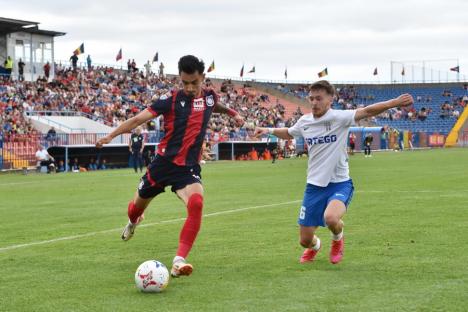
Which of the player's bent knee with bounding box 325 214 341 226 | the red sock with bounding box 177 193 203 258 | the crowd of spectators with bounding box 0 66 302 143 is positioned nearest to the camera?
the red sock with bounding box 177 193 203 258

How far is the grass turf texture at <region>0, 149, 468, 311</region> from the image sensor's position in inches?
245

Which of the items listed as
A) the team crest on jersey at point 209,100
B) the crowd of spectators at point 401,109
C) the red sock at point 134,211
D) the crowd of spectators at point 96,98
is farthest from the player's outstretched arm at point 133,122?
the crowd of spectators at point 401,109

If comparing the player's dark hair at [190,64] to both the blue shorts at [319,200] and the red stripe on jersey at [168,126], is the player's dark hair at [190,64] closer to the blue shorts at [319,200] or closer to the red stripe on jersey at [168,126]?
the red stripe on jersey at [168,126]

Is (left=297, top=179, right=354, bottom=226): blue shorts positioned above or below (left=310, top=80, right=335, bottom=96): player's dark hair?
below

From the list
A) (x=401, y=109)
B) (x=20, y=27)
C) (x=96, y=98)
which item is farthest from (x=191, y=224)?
(x=401, y=109)

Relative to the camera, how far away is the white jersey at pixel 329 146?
8.22 meters

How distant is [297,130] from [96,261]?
2.69 metres

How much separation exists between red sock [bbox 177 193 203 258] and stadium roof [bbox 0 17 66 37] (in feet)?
144

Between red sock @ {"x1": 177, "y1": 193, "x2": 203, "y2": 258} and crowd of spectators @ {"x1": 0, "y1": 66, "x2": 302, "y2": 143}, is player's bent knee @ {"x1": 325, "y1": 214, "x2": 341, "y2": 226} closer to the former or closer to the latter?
red sock @ {"x1": 177, "y1": 193, "x2": 203, "y2": 258}

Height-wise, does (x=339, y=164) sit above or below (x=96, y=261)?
above

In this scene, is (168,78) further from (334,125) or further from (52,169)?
(334,125)

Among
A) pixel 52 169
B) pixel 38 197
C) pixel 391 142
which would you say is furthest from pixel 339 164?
pixel 391 142

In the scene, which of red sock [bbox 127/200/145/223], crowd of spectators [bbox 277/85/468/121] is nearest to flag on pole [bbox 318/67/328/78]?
crowd of spectators [bbox 277/85/468/121]

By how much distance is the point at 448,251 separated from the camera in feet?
28.2
